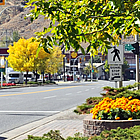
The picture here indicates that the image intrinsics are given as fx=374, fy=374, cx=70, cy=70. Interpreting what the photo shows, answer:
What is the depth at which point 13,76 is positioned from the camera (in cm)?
7250

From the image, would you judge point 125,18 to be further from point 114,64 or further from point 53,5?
point 114,64

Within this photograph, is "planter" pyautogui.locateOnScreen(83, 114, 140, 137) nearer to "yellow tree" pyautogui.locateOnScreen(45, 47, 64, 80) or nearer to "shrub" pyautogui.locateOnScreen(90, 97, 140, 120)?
"shrub" pyautogui.locateOnScreen(90, 97, 140, 120)

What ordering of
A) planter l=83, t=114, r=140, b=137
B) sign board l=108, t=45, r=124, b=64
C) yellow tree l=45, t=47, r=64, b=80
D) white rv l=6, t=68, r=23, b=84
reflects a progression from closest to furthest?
1. planter l=83, t=114, r=140, b=137
2. sign board l=108, t=45, r=124, b=64
3. white rv l=6, t=68, r=23, b=84
4. yellow tree l=45, t=47, r=64, b=80

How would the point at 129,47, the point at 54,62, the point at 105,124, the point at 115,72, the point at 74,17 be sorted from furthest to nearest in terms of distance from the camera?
the point at 54,62 < the point at 129,47 < the point at 115,72 < the point at 105,124 < the point at 74,17

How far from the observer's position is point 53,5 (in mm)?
6496

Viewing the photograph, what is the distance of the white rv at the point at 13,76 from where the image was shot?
71.2m

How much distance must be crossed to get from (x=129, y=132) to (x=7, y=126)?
7.13m

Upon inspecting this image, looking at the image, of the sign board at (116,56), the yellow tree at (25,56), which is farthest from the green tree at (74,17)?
the yellow tree at (25,56)

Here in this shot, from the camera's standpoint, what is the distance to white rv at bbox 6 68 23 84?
2805 inches

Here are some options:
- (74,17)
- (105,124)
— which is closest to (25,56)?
(105,124)

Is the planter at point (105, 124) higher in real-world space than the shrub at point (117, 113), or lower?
lower

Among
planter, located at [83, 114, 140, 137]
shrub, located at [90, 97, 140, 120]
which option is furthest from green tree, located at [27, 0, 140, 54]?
shrub, located at [90, 97, 140, 120]

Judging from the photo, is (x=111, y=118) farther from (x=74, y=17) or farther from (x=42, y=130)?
(x=42, y=130)

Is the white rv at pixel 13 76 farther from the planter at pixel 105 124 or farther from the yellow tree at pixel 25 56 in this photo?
the planter at pixel 105 124
